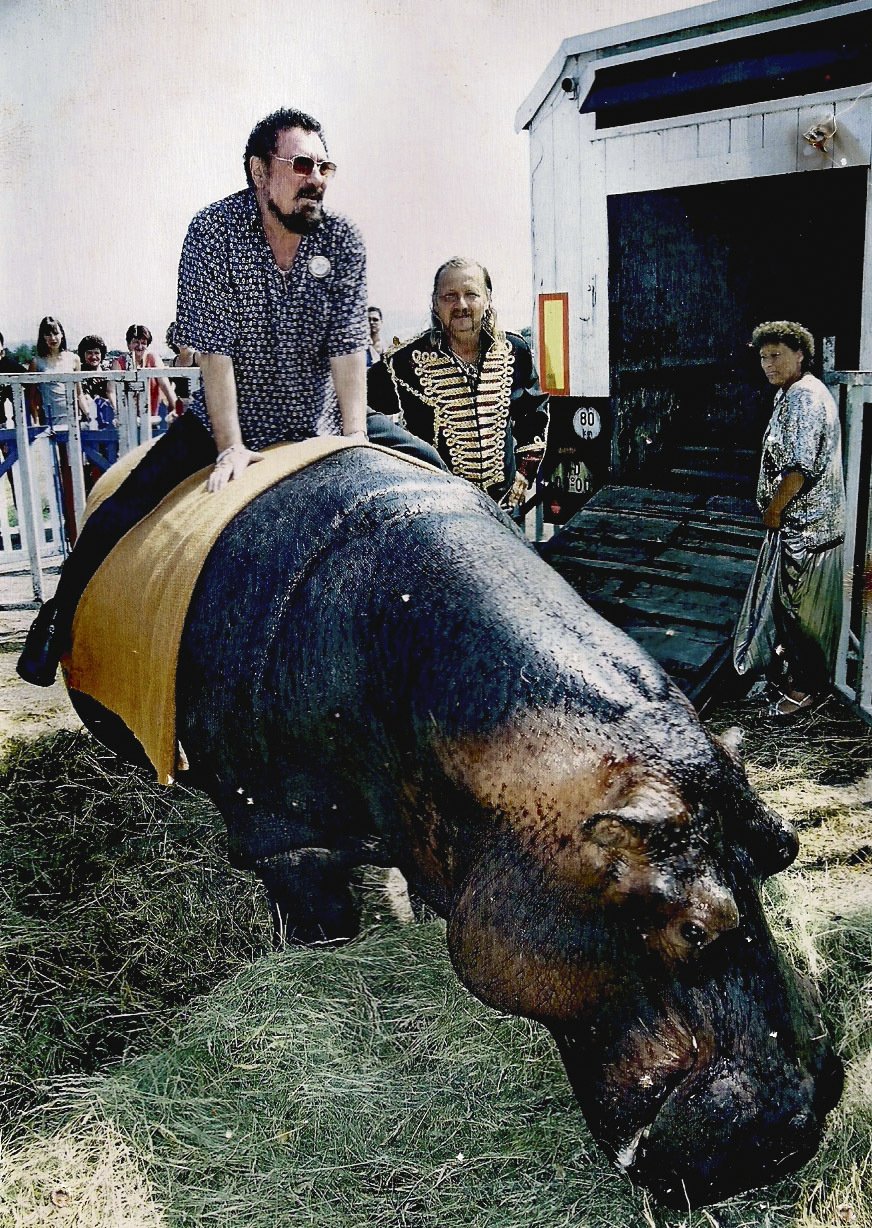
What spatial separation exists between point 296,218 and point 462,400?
159 centimetres

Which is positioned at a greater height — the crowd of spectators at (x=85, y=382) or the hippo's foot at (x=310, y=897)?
the crowd of spectators at (x=85, y=382)

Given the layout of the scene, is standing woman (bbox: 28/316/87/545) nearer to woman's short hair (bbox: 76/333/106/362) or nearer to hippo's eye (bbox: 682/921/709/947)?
woman's short hair (bbox: 76/333/106/362)

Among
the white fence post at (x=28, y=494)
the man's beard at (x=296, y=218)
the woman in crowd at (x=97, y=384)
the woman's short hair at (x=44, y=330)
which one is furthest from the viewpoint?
the woman in crowd at (x=97, y=384)

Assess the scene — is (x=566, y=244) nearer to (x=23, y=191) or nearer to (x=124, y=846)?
(x=23, y=191)

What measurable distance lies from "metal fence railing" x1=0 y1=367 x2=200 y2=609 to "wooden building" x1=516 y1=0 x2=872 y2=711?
298 centimetres

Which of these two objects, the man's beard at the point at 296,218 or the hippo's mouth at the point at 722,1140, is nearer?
the hippo's mouth at the point at 722,1140

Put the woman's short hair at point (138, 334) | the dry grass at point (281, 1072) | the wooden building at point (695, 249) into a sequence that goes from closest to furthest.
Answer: the dry grass at point (281, 1072), the wooden building at point (695, 249), the woman's short hair at point (138, 334)

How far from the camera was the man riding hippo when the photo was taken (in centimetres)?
324

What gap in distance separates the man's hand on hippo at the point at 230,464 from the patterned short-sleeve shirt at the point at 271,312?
0.27m

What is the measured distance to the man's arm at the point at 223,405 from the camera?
10.8 feet

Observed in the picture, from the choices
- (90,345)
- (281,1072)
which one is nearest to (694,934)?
(281,1072)

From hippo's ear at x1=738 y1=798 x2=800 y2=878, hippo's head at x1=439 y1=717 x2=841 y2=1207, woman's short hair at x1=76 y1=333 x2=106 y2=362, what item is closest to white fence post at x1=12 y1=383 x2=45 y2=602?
woman's short hair at x1=76 y1=333 x2=106 y2=362

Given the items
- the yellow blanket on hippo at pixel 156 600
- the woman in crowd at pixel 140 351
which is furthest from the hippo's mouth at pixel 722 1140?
the woman in crowd at pixel 140 351

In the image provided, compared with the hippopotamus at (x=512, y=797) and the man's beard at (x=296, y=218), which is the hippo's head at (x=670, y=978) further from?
the man's beard at (x=296, y=218)
